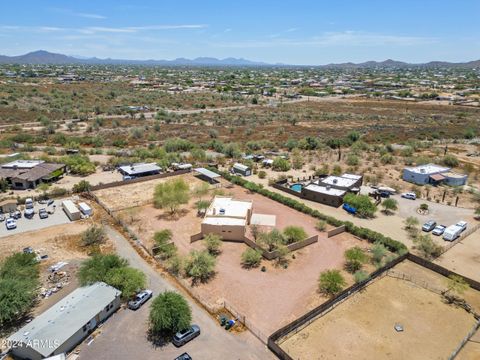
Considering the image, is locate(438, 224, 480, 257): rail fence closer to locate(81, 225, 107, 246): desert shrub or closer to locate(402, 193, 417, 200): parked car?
locate(402, 193, 417, 200): parked car

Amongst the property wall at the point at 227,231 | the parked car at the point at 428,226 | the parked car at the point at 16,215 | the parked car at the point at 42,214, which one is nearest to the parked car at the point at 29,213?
the parked car at the point at 16,215

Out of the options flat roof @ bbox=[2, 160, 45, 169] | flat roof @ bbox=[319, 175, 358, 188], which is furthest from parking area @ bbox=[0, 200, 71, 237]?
flat roof @ bbox=[319, 175, 358, 188]

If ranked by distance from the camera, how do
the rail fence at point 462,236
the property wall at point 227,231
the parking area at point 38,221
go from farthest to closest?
the parking area at point 38,221
the property wall at point 227,231
the rail fence at point 462,236

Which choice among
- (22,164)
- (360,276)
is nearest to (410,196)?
(360,276)

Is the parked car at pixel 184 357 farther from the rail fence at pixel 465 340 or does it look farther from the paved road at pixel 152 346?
the rail fence at pixel 465 340

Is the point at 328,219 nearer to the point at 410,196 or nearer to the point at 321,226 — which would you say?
the point at 321,226

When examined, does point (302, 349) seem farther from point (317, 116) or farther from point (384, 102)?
point (384, 102)
